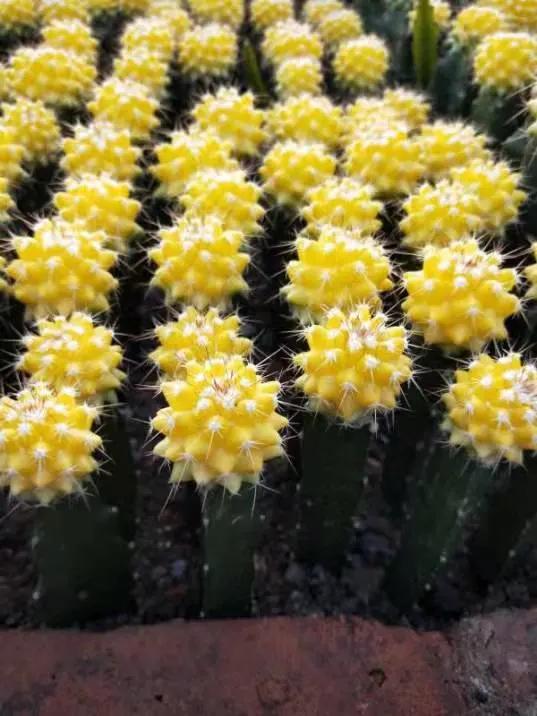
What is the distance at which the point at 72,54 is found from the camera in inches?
137

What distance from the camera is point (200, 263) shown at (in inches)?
80.8

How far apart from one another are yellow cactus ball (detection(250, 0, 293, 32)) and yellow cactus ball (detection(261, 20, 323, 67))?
0.60 metres

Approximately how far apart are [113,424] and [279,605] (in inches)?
31.4

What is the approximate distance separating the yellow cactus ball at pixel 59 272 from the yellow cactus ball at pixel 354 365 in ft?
2.36

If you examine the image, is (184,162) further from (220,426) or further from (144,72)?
(220,426)

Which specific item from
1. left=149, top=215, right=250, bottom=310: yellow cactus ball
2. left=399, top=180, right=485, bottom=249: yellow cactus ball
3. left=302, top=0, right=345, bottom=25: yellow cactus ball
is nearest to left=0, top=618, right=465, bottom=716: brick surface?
left=149, top=215, right=250, bottom=310: yellow cactus ball

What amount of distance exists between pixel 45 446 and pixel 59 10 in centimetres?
352

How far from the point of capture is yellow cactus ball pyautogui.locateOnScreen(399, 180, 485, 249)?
7.34ft

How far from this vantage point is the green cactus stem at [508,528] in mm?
2027

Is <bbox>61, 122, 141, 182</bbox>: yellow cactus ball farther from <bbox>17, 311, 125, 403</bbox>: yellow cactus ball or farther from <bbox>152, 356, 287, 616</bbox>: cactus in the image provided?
<bbox>152, 356, 287, 616</bbox>: cactus

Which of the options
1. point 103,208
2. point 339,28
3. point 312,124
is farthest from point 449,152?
point 339,28

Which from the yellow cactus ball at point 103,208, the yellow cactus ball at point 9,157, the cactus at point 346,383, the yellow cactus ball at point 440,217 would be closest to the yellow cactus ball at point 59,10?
the yellow cactus ball at point 9,157

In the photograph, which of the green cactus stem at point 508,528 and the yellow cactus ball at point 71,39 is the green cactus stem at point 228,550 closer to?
the green cactus stem at point 508,528

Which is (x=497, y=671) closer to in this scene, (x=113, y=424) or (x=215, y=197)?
(x=113, y=424)
